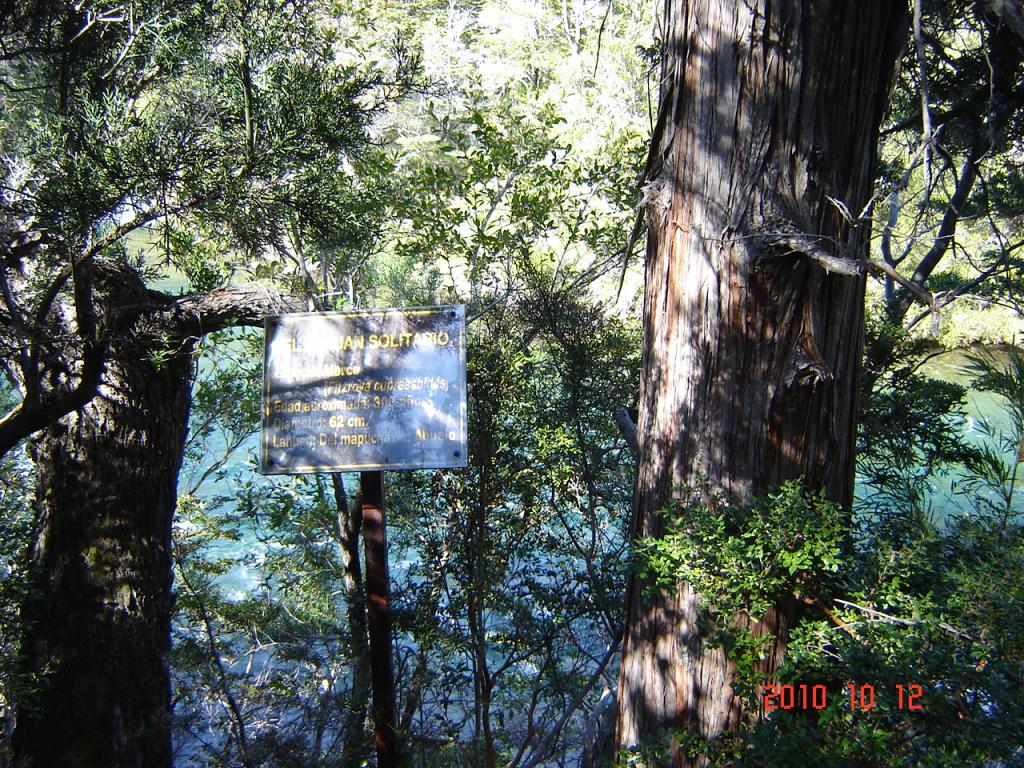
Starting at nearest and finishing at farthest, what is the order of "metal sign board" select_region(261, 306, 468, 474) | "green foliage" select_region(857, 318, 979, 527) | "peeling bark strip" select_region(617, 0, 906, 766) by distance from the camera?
"peeling bark strip" select_region(617, 0, 906, 766)
"metal sign board" select_region(261, 306, 468, 474)
"green foliage" select_region(857, 318, 979, 527)

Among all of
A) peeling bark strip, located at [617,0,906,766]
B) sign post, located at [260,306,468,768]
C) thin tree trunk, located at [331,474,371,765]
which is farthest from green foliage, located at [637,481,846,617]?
thin tree trunk, located at [331,474,371,765]

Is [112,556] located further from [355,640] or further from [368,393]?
[368,393]

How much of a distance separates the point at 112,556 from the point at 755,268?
3.59 metres

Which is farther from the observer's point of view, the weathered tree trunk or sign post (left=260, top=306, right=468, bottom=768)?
the weathered tree trunk

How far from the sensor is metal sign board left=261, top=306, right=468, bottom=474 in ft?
10.1

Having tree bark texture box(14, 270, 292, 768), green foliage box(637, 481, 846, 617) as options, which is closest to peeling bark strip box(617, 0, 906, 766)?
green foliage box(637, 481, 846, 617)

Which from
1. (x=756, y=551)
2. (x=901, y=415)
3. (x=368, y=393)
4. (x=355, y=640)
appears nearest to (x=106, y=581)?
(x=355, y=640)

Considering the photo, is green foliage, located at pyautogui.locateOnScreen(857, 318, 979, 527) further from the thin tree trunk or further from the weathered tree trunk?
the weathered tree trunk

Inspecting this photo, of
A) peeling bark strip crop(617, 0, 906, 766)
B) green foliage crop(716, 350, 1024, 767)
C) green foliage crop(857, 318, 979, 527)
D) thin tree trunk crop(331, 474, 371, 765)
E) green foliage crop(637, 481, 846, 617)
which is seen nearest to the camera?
green foliage crop(716, 350, 1024, 767)

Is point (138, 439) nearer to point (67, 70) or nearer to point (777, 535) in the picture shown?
point (67, 70)

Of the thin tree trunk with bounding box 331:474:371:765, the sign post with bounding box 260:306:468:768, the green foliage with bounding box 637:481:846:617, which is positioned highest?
the sign post with bounding box 260:306:468:768

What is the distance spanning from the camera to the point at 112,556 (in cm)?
401

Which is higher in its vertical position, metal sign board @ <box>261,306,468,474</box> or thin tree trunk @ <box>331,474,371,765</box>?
metal sign board @ <box>261,306,468,474</box>

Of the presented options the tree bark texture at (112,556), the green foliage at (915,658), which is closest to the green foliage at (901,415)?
the green foliage at (915,658)
